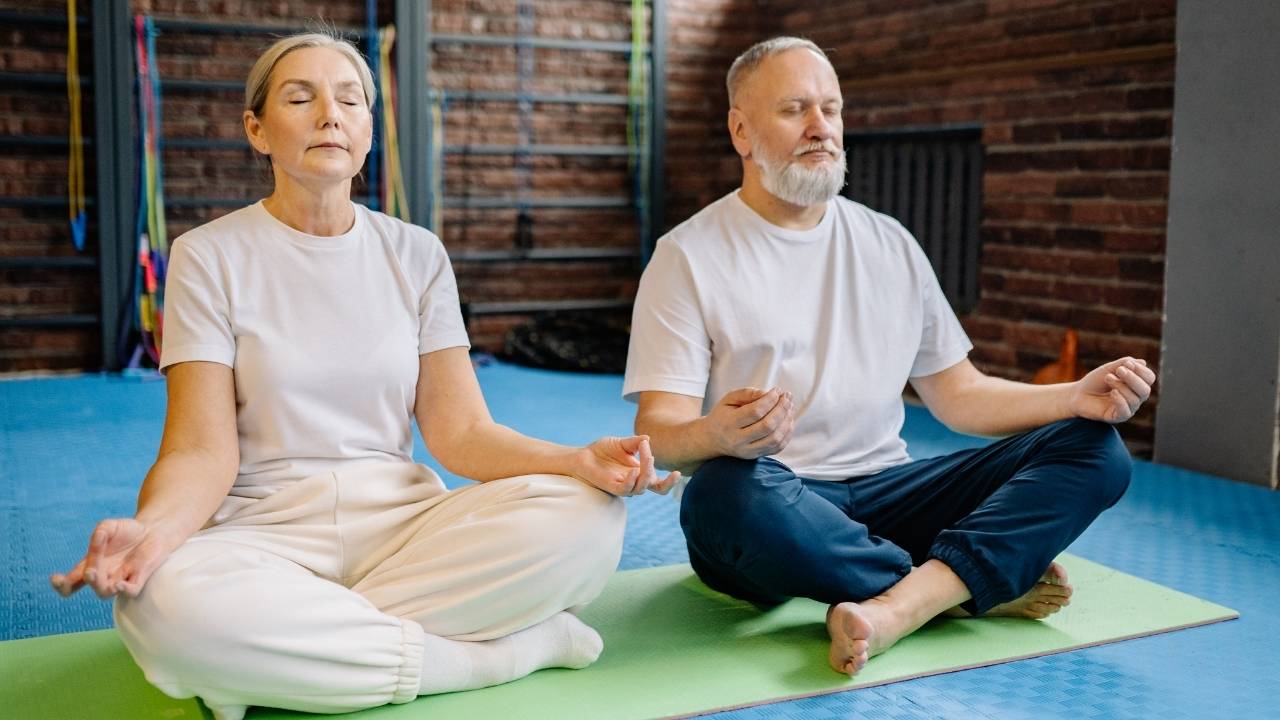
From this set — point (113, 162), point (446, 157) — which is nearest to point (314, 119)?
point (113, 162)

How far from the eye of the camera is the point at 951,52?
5230 millimetres

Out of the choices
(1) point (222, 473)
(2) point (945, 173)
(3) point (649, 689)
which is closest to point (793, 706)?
(3) point (649, 689)

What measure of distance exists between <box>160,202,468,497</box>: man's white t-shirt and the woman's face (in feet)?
0.37

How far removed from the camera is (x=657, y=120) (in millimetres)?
6715

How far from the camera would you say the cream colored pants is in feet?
5.51

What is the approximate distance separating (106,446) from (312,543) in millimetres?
2425

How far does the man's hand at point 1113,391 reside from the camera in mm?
2113

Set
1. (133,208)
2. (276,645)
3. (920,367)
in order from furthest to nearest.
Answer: (133,208), (920,367), (276,645)

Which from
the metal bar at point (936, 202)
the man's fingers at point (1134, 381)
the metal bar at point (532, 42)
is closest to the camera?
the man's fingers at point (1134, 381)

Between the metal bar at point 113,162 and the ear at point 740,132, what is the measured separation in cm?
408

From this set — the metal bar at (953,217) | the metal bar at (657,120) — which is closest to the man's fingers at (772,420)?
the metal bar at (953,217)

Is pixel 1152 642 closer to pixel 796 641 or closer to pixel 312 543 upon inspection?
pixel 796 641

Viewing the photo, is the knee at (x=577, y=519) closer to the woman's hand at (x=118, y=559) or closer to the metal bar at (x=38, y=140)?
the woman's hand at (x=118, y=559)

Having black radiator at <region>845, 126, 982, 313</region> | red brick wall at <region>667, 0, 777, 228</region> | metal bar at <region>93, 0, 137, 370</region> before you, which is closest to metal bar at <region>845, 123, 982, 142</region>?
black radiator at <region>845, 126, 982, 313</region>
